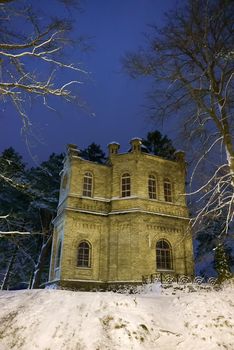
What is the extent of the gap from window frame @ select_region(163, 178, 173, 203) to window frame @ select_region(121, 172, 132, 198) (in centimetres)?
273

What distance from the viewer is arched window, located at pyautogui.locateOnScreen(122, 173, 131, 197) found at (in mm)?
19672

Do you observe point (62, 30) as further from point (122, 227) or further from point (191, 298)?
point (122, 227)

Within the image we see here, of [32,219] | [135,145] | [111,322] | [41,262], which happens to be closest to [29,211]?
[32,219]

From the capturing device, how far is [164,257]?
18172 mm

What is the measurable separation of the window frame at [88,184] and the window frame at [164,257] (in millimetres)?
5728

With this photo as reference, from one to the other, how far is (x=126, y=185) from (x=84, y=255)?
18.2 feet

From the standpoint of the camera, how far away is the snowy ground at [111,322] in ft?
20.0

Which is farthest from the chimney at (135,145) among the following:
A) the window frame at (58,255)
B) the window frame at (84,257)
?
the window frame at (58,255)

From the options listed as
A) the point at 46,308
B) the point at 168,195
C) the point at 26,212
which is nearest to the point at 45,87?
the point at 46,308

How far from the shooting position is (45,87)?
20.4 feet

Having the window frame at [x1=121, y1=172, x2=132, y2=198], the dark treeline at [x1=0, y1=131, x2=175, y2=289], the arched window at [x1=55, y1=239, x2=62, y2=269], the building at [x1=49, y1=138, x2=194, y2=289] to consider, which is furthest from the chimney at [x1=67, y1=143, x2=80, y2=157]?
the arched window at [x1=55, y1=239, x2=62, y2=269]

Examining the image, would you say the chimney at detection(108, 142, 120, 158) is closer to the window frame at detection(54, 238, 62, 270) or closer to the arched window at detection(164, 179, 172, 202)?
the arched window at detection(164, 179, 172, 202)

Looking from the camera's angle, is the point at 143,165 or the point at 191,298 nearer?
the point at 191,298

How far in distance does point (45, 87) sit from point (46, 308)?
5485 millimetres
